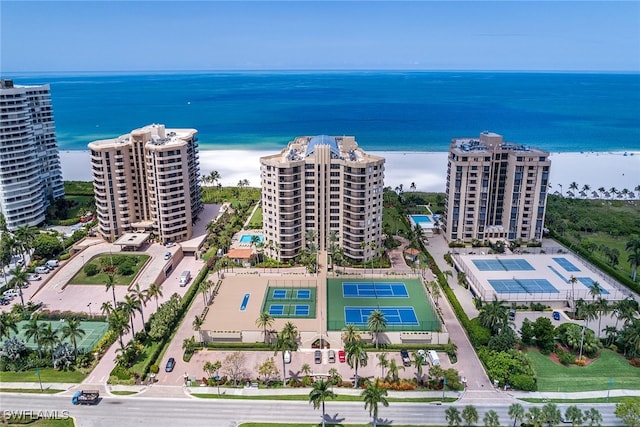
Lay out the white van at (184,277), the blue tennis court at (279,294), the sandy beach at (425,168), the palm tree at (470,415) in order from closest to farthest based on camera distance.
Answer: the palm tree at (470,415), the blue tennis court at (279,294), the white van at (184,277), the sandy beach at (425,168)

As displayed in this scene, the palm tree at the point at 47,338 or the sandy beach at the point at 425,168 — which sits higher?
the sandy beach at the point at 425,168

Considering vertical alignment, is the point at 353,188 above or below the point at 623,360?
above

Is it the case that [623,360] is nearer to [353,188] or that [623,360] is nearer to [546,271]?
[546,271]

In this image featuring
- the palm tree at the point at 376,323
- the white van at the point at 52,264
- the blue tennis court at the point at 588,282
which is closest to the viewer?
the palm tree at the point at 376,323

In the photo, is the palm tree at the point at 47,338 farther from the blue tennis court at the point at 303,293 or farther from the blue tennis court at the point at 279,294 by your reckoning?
the blue tennis court at the point at 303,293

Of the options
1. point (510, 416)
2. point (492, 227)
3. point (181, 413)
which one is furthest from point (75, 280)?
point (492, 227)

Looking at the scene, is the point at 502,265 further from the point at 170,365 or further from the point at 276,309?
the point at 170,365

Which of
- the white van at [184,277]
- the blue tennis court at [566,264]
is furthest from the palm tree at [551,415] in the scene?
the white van at [184,277]
